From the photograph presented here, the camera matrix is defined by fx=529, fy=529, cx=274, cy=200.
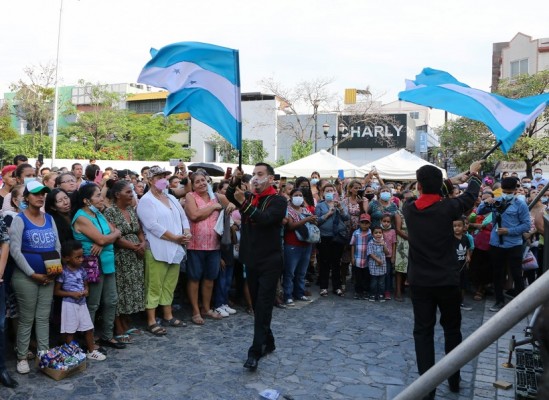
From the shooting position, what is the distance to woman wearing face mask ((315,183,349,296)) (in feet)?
29.9

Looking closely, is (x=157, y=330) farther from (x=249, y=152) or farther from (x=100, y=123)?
(x=249, y=152)

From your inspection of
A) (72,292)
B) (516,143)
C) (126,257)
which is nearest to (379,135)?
(516,143)

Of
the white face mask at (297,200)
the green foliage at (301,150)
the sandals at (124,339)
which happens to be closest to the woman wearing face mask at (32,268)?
the sandals at (124,339)

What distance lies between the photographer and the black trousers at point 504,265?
26.4ft

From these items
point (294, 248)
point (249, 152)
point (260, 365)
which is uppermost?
Result: point (249, 152)

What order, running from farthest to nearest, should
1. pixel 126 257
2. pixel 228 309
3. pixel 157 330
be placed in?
pixel 228 309
pixel 157 330
pixel 126 257

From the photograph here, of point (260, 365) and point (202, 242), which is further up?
point (202, 242)

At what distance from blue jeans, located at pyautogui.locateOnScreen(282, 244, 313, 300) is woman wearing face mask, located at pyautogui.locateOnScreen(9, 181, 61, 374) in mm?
4023

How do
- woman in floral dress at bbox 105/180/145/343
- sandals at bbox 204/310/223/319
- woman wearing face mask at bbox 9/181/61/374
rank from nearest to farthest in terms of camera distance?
woman wearing face mask at bbox 9/181/61/374 < woman in floral dress at bbox 105/180/145/343 < sandals at bbox 204/310/223/319

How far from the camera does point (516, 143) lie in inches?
1178

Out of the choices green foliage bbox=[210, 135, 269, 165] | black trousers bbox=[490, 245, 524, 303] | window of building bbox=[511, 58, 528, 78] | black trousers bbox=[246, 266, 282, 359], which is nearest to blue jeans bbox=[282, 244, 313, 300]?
black trousers bbox=[246, 266, 282, 359]

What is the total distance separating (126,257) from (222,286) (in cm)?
177

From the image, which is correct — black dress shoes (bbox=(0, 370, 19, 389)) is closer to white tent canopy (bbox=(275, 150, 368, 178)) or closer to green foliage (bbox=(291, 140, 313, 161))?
white tent canopy (bbox=(275, 150, 368, 178))

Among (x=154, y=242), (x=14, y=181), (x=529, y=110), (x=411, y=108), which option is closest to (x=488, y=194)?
(x=529, y=110)
